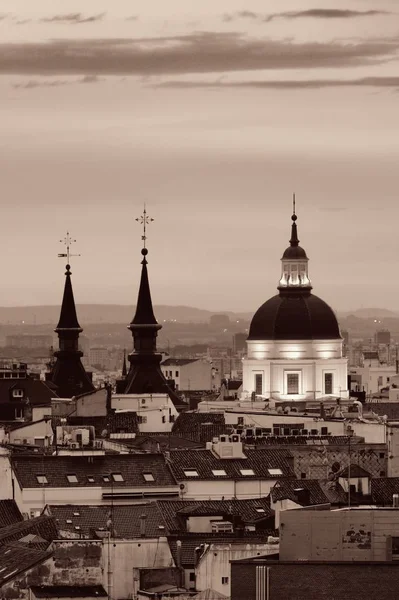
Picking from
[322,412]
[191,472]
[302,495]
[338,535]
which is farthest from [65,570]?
[322,412]

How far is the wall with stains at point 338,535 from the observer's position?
2611 inches

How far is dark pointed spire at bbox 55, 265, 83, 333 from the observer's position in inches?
6742

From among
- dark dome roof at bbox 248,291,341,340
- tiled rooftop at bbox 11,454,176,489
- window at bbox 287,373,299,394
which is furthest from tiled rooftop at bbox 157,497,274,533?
dark dome roof at bbox 248,291,341,340

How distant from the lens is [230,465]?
327 ft

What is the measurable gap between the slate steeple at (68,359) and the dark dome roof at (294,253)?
35.9 ft

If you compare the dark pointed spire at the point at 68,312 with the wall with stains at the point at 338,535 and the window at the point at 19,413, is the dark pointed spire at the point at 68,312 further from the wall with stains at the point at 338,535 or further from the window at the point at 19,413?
the wall with stains at the point at 338,535

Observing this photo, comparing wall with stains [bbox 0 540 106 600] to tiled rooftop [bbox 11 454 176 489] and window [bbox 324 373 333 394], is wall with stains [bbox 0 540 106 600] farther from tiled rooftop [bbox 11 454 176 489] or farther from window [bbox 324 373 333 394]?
window [bbox 324 373 333 394]

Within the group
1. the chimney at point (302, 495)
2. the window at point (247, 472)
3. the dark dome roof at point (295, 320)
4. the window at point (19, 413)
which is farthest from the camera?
the dark dome roof at point (295, 320)

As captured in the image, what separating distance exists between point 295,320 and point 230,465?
66525mm

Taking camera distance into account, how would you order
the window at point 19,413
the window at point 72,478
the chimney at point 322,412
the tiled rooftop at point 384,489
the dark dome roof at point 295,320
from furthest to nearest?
the dark dome roof at point 295,320
the window at point 19,413
the chimney at point 322,412
the window at point 72,478
the tiled rooftop at point 384,489

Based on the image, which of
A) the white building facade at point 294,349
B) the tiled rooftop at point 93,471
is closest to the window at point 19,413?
the white building facade at point 294,349

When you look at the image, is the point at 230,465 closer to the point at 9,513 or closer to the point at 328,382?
the point at 9,513

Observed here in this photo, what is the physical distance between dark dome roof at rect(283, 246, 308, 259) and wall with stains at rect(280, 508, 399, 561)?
337ft

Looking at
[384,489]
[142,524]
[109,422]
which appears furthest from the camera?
[109,422]
